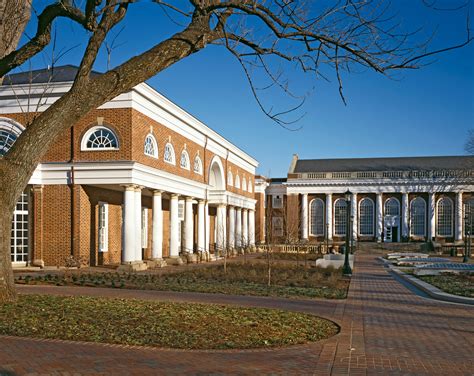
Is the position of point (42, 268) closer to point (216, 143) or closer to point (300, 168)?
point (216, 143)

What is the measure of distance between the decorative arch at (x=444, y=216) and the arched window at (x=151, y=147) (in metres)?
43.1

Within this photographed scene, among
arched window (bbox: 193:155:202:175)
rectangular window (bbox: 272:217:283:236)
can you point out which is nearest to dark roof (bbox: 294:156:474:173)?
rectangular window (bbox: 272:217:283:236)

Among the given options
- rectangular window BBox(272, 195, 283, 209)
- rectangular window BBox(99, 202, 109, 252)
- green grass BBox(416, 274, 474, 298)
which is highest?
rectangular window BBox(272, 195, 283, 209)

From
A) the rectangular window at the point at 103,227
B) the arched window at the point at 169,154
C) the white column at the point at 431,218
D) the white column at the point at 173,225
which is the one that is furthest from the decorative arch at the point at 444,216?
the rectangular window at the point at 103,227

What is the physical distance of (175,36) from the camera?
895 cm

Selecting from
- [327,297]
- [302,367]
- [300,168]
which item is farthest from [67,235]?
[300,168]

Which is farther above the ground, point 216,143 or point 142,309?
point 216,143

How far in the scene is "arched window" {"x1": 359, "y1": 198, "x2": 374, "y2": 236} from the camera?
62906 mm

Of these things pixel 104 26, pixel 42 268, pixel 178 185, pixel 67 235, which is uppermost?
pixel 104 26

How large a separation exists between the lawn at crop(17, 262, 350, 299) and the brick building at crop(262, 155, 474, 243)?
36762mm

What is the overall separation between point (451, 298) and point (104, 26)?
11015 millimetres

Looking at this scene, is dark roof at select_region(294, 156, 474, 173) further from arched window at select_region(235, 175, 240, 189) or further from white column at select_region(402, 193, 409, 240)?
arched window at select_region(235, 175, 240, 189)

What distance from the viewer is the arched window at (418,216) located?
202 feet

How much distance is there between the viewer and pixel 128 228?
79.8 feet
